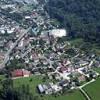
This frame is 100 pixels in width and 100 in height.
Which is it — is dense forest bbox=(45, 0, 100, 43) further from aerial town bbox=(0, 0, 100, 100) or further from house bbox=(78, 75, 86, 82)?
house bbox=(78, 75, 86, 82)

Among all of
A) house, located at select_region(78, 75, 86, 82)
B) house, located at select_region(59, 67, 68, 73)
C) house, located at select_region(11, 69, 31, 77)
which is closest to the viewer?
house, located at select_region(78, 75, 86, 82)

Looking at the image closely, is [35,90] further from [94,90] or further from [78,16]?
[78,16]

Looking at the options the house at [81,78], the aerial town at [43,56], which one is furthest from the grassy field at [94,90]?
the house at [81,78]

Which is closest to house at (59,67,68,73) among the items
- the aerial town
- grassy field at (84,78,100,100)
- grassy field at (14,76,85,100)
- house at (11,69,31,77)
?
the aerial town

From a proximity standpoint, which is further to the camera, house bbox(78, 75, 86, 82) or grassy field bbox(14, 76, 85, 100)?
house bbox(78, 75, 86, 82)

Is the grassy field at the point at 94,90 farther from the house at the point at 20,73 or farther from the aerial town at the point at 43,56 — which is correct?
the house at the point at 20,73

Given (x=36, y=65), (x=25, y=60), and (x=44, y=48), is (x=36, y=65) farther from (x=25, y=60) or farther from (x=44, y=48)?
(x=44, y=48)
